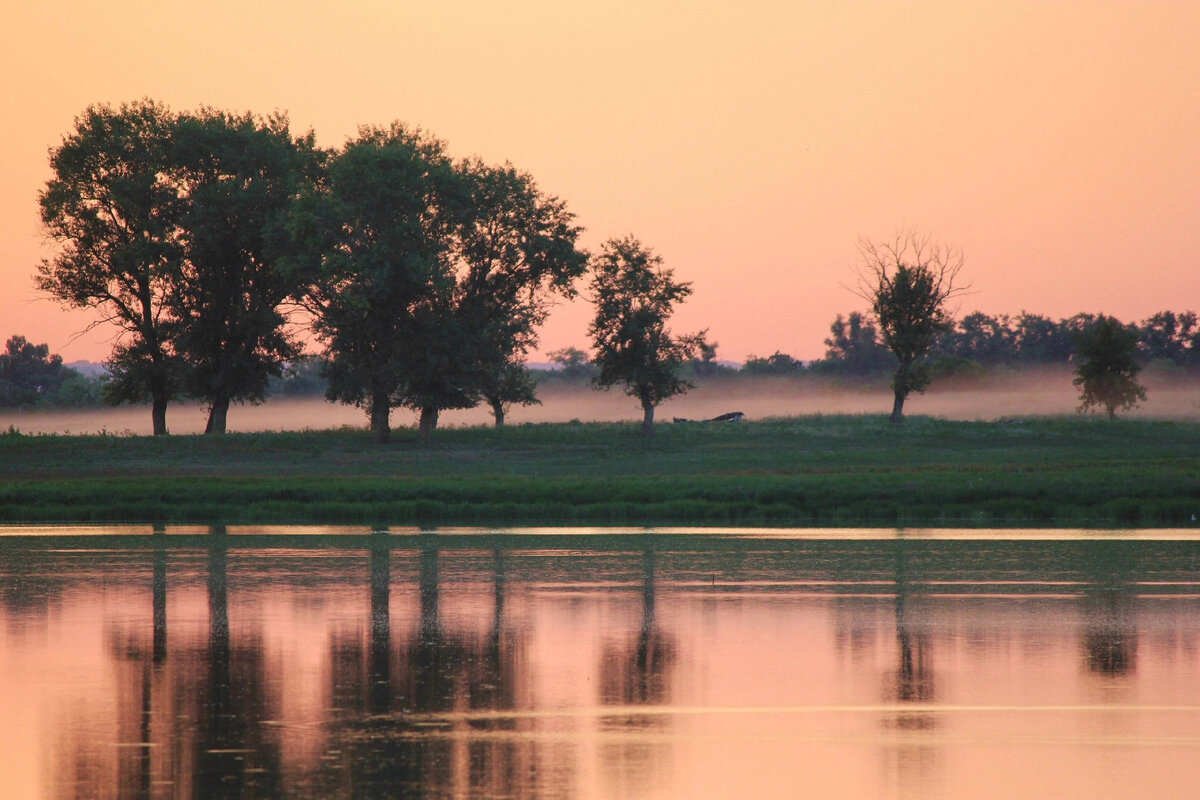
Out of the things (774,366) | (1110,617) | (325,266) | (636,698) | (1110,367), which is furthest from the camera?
(774,366)

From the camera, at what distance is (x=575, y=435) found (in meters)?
67.8

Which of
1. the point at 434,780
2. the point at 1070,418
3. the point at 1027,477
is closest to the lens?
→ the point at 434,780

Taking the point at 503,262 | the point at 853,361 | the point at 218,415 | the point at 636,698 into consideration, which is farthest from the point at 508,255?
the point at 853,361

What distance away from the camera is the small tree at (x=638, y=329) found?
2889 inches

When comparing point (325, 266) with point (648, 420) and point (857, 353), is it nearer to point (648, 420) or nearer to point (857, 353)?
point (648, 420)

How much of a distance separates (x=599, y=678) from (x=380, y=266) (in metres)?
53.7

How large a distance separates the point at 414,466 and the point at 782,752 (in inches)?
1793

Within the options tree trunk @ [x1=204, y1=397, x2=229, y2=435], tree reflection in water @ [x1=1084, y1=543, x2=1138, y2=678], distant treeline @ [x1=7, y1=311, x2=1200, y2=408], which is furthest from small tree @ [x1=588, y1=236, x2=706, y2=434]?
distant treeline @ [x1=7, y1=311, x2=1200, y2=408]

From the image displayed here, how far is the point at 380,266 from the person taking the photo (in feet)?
220

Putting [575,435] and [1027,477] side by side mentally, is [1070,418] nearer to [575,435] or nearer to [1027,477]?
[575,435]

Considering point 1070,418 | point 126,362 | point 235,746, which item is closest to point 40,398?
point 126,362

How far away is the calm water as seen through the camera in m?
11.2

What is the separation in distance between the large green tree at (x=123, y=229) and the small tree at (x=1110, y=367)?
5877 cm

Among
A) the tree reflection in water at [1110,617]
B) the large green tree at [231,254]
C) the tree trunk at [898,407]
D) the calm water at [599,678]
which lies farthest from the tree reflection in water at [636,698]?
the tree trunk at [898,407]
